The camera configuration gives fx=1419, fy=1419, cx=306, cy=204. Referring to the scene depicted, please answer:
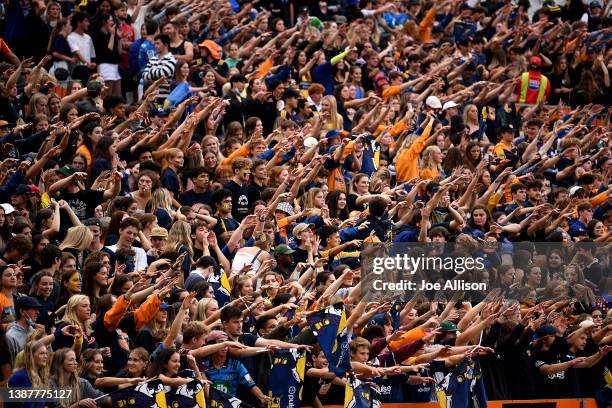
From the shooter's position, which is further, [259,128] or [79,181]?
[259,128]

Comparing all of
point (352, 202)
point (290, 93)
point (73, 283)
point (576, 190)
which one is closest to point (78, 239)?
point (73, 283)

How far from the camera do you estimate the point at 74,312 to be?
12156 mm

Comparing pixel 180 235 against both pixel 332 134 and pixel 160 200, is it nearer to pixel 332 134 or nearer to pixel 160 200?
pixel 160 200

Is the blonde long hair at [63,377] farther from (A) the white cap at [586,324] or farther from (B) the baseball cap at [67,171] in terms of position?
(A) the white cap at [586,324]

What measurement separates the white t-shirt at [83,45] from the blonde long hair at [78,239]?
618 cm

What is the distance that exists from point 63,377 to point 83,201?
383 cm

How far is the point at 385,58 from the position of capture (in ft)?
74.8

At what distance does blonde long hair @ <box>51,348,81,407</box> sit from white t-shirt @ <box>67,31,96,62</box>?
8.85 meters

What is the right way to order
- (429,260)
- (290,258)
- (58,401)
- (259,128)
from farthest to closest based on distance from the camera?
(259,128) < (429,260) < (290,258) < (58,401)

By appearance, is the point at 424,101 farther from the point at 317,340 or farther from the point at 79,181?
the point at 317,340

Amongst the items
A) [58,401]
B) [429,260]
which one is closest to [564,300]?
[429,260]

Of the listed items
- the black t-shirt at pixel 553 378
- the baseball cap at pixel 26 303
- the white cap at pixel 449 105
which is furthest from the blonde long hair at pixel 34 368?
the white cap at pixel 449 105

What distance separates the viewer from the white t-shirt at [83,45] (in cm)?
1956

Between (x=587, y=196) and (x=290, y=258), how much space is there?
22.0 feet
